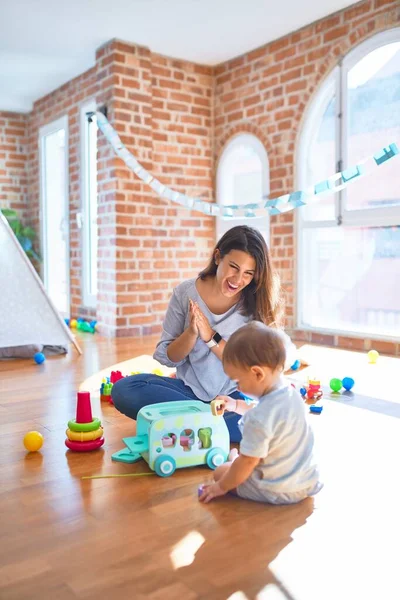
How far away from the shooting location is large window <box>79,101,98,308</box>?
526 cm

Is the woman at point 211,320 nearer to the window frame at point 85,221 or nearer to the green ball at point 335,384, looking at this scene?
the green ball at point 335,384

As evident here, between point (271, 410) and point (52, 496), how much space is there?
637 mm

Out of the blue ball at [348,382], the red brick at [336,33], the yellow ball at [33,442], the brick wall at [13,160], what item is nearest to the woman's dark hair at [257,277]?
the yellow ball at [33,442]

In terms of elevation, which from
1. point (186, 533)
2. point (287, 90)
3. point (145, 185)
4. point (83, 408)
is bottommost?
point (186, 533)

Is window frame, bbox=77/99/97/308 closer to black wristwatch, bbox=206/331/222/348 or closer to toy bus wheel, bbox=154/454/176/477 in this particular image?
black wristwatch, bbox=206/331/222/348

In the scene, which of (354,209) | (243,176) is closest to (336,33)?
(354,209)

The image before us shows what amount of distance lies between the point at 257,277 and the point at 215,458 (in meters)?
0.59

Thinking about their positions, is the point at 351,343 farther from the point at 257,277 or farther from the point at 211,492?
the point at 211,492

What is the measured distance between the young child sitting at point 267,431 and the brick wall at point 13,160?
5.57m

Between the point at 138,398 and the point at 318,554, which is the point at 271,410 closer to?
the point at 318,554

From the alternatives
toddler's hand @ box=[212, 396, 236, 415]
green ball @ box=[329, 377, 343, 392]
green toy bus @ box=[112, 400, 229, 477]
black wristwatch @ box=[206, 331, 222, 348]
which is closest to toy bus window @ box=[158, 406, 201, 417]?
green toy bus @ box=[112, 400, 229, 477]

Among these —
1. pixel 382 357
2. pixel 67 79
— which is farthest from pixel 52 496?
pixel 67 79

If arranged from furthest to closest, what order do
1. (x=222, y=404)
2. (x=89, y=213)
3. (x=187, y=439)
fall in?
(x=89, y=213) → (x=187, y=439) → (x=222, y=404)

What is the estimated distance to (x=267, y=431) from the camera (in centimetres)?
142
